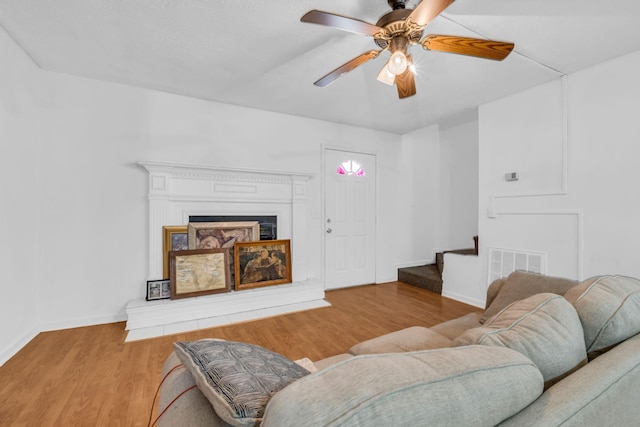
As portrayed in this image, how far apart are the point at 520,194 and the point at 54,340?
195 inches

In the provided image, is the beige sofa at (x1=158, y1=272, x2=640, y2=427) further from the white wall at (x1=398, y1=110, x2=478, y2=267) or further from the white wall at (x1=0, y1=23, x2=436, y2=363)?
the white wall at (x1=398, y1=110, x2=478, y2=267)

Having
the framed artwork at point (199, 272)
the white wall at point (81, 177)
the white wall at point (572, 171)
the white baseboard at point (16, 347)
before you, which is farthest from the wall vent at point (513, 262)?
the white baseboard at point (16, 347)

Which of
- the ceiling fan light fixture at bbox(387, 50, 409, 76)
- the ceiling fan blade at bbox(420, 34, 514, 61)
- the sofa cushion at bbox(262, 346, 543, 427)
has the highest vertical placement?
the ceiling fan blade at bbox(420, 34, 514, 61)

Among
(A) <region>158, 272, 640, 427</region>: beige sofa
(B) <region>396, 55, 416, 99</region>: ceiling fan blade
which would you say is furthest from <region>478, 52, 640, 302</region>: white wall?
(A) <region>158, 272, 640, 427</region>: beige sofa

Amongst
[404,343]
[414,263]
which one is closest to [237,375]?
[404,343]

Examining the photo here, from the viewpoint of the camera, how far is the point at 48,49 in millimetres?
2352

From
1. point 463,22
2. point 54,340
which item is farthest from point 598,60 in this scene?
point 54,340

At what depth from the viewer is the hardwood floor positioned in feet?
5.53

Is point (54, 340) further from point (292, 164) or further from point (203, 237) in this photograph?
point (292, 164)

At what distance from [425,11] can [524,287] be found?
1.67 meters

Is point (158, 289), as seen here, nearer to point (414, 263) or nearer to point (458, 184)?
point (414, 263)

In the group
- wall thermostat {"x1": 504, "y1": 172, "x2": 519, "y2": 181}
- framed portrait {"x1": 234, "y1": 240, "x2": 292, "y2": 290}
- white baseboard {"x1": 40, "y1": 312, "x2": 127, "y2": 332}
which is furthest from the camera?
framed portrait {"x1": 234, "y1": 240, "x2": 292, "y2": 290}

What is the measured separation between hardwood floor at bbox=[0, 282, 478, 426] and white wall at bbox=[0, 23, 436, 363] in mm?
350

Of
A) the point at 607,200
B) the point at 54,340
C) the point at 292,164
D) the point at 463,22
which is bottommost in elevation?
the point at 54,340
